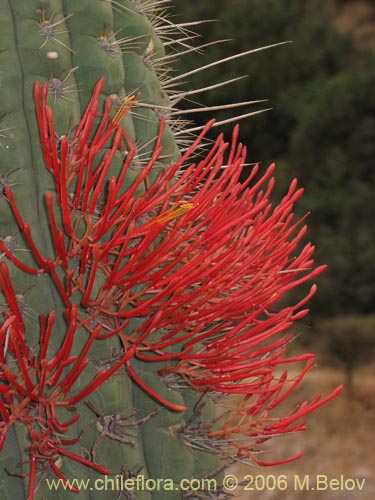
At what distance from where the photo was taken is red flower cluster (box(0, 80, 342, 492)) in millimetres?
916

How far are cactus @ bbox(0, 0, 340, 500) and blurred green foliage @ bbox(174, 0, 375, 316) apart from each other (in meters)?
3.05

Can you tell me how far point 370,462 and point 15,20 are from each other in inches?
86.4

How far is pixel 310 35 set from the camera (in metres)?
5.39

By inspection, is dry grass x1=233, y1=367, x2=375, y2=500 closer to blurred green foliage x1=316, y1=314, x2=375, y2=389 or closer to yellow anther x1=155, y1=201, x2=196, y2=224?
blurred green foliage x1=316, y1=314, x2=375, y2=389

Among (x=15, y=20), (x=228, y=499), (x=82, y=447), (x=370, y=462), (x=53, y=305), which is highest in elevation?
(x=15, y=20)

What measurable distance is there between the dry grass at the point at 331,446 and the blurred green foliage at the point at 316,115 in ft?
2.47

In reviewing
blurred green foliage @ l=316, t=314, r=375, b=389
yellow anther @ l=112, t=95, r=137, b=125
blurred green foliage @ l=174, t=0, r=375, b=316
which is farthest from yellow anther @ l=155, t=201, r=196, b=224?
blurred green foliage @ l=174, t=0, r=375, b=316

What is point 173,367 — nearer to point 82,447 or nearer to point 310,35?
point 82,447

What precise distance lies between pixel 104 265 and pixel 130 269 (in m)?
0.06

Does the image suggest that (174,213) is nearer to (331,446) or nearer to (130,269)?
(130,269)

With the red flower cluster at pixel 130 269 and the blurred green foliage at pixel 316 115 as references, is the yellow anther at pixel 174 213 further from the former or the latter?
the blurred green foliage at pixel 316 115

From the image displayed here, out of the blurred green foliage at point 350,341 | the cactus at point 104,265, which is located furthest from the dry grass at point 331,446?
the cactus at point 104,265

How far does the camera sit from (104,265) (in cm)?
99

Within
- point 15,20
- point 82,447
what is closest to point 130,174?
point 15,20
